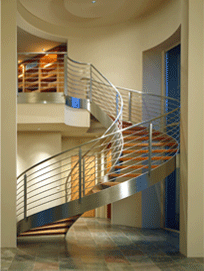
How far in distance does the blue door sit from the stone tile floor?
546mm

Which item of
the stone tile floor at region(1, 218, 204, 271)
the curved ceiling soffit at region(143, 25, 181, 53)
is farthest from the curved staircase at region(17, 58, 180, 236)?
the curved ceiling soffit at region(143, 25, 181, 53)

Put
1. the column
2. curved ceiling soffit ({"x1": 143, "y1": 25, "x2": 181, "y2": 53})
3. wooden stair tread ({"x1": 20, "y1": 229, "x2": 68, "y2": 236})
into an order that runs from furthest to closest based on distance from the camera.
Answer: curved ceiling soffit ({"x1": 143, "y1": 25, "x2": 181, "y2": 53})
wooden stair tread ({"x1": 20, "y1": 229, "x2": 68, "y2": 236})
the column

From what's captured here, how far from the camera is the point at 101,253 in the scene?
521 centimetres

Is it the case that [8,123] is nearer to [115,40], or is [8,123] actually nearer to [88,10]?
[88,10]

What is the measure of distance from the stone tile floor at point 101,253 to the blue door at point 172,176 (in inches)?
21.5

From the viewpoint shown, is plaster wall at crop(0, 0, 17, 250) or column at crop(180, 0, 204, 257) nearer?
column at crop(180, 0, 204, 257)

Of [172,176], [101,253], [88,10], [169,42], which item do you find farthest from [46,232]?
[88,10]

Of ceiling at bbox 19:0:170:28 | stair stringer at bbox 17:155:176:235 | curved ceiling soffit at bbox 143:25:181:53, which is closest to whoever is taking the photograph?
stair stringer at bbox 17:155:176:235

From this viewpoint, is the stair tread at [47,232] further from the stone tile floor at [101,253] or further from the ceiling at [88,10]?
the ceiling at [88,10]

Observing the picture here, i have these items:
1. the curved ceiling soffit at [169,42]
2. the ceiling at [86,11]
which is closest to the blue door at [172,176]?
the curved ceiling soffit at [169,42]

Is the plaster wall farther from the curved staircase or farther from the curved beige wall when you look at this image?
the curved beige wall

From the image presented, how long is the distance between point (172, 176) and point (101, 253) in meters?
3.30

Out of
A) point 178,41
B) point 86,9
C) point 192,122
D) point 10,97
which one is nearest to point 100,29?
point 86,9

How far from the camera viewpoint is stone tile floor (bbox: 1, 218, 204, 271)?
171 inches
